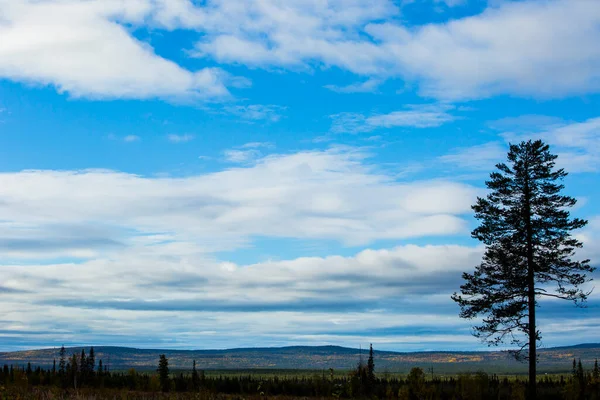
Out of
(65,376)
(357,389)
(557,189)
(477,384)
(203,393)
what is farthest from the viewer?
(65,376)

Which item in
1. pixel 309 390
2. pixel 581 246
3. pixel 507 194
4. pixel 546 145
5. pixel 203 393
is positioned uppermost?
pixel 546 145

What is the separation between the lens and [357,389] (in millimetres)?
43469

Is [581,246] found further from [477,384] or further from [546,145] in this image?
[477,384]

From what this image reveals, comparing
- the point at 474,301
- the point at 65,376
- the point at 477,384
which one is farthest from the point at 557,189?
the point at 65,376

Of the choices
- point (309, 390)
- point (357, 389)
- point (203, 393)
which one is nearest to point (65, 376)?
point (309, 390)

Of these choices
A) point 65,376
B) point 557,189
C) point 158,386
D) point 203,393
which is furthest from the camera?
point 65,376

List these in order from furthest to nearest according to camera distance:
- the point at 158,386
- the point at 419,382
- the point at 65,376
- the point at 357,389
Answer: the point at 65,376
the point at 158,386
the point at 357,389
the point at 419,382

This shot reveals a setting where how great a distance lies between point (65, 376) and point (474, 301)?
33.5 meters

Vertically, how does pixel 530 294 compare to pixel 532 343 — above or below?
above

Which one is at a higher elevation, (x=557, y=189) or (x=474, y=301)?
(x=557, y=189)

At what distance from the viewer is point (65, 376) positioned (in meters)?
56.0

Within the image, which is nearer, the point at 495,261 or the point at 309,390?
the point at 495,261

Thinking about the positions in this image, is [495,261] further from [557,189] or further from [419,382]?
[419,382]

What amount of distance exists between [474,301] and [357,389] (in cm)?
910
